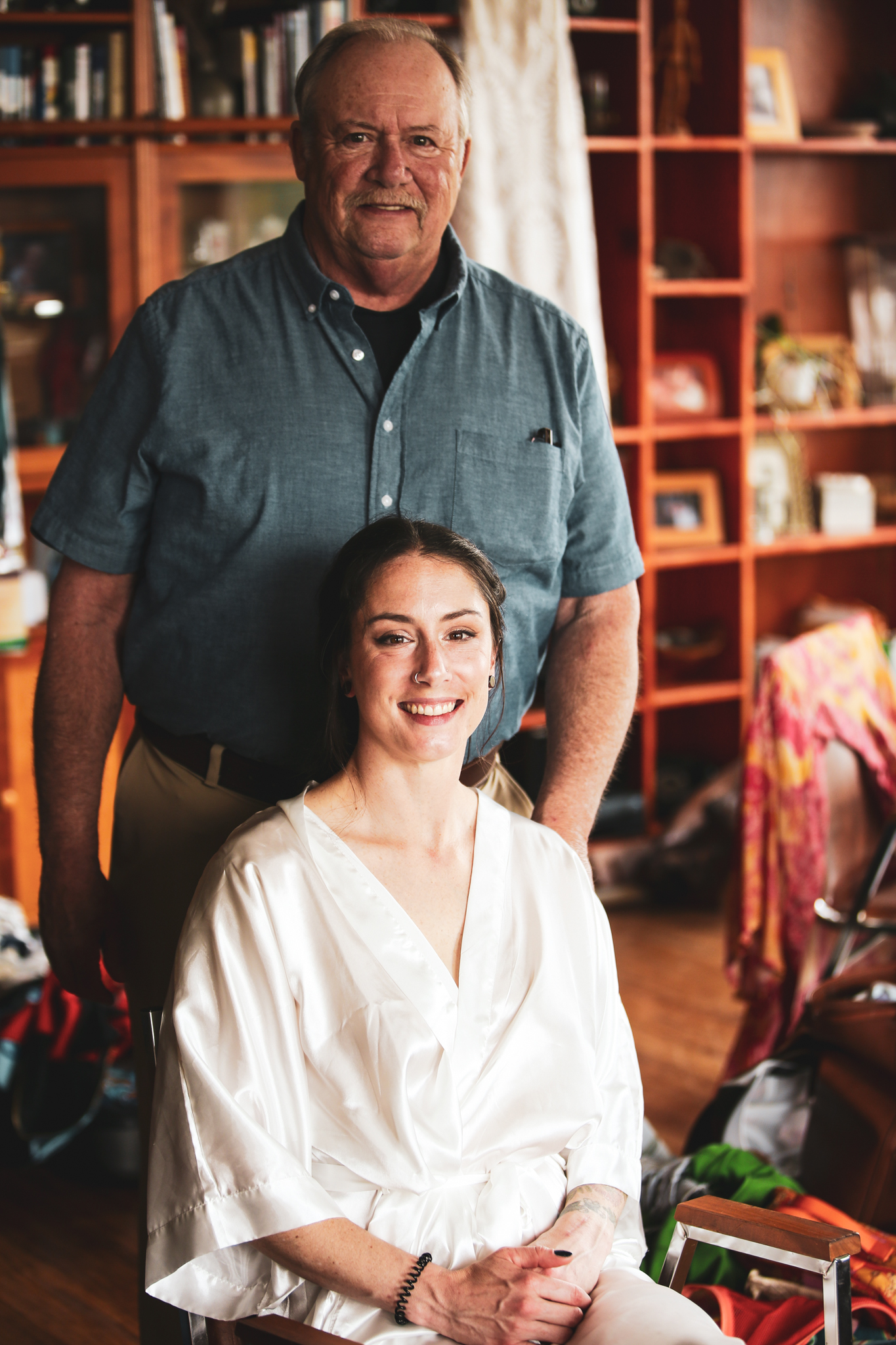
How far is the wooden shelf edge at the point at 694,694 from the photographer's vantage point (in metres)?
4.12

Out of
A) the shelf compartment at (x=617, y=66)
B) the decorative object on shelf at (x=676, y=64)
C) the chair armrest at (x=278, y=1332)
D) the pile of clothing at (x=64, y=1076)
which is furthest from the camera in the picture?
the decorative object on shelf at (x=676, y=64)

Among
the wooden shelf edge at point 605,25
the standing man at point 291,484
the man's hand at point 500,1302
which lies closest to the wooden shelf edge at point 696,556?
the wooden shelf edge at point 605,25

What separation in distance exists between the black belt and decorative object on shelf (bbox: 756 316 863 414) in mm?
2971

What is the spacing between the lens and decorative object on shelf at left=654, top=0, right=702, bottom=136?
4.00 metres

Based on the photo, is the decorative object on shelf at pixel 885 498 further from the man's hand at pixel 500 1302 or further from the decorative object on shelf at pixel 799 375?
the man's hand at pixel 500 1302

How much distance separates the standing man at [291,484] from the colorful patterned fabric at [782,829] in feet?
2.93

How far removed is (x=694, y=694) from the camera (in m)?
4.20

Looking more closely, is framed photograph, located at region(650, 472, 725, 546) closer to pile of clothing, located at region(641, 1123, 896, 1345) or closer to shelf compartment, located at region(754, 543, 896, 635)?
shelf compartment, located at region(754, 543, 896, 635)

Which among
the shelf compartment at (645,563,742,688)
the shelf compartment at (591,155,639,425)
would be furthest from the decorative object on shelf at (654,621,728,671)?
the shelf compartment at (591,155,639,425)

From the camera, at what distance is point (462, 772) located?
5.56 ft

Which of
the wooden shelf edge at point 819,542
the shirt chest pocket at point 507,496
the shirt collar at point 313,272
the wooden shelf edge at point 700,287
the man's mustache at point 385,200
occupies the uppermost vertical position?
the wooden shelf edge at point 700,287

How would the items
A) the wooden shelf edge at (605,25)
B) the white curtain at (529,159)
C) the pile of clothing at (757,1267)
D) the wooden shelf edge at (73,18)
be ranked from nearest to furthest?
the pile of clothing at (757,1267), the wooden shelf edge at (73,18), the white curtain at (529,159), the wooden shelf edge at (605,25)

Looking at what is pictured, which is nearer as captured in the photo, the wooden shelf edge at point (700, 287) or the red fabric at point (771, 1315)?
the red fabric at point (771, 1315)

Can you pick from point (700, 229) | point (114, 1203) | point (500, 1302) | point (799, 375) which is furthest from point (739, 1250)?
point (700, 229)
